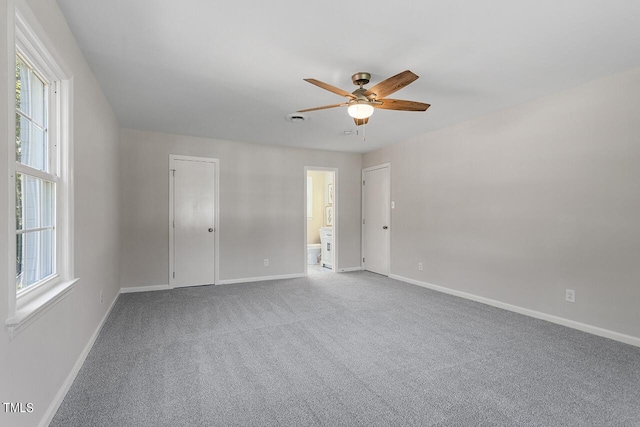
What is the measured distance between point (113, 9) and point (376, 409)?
2.83 meters

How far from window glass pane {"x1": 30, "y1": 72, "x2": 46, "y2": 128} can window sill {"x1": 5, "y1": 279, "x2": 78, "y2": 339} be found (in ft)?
3.20

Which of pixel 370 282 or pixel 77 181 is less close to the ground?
pixel 77 181

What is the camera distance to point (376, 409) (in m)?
1.87

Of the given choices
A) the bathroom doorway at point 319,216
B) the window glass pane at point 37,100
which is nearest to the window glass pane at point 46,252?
the window glass pane at point 37,100

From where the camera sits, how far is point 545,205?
340 cm

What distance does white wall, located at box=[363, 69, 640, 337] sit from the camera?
285 cm

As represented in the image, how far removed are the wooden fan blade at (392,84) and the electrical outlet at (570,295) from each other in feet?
8.64

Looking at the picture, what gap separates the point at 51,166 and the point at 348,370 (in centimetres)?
237

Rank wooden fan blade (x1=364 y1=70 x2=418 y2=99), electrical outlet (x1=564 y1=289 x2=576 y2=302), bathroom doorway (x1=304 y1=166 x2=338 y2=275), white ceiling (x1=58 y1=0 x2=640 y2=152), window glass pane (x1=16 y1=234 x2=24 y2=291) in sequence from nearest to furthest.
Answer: window glass pane (x1=16 y1=234 x2=24 y2=291) → white ceiling (x1=58 y1=0 x2=640 y2=152) → wooden fan blade (x1=364 y1=70 x2=418 y2=99) → electrical outlet (x1=564 y1=289 x2=576 y2=302) → bathroom doorway (x1=304 y1=166 x2=338 y2=275)

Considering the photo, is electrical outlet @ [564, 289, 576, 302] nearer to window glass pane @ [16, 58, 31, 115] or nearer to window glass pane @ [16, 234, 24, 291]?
window glass pane @ [16, 234, 24, 291]

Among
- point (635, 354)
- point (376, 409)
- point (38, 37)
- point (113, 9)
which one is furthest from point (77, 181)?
point (635, 354)

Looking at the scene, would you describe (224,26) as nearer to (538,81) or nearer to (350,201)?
(538,81)

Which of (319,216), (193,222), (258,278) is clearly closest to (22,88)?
(193,222)

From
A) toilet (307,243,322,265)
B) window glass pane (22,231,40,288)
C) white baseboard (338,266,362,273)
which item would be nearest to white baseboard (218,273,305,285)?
white baseboard (338,266,362,273)
